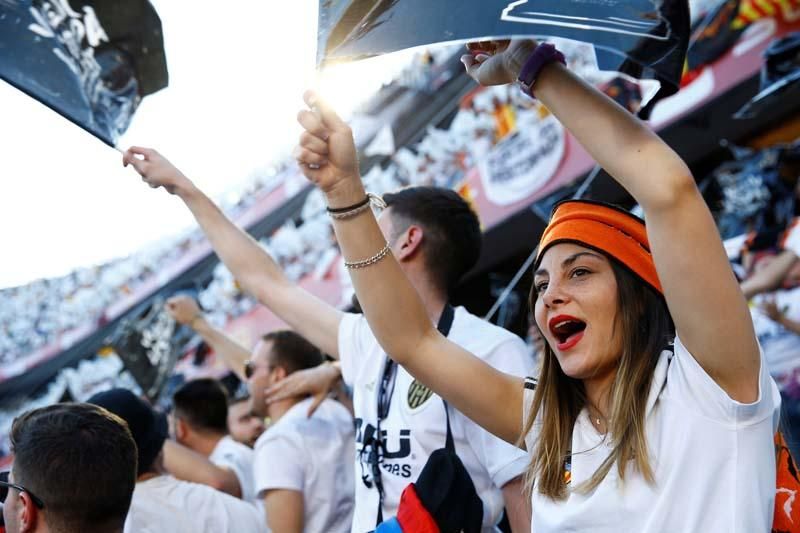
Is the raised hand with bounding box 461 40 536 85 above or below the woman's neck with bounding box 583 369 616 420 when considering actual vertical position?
above

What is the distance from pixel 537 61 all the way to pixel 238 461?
109 inches

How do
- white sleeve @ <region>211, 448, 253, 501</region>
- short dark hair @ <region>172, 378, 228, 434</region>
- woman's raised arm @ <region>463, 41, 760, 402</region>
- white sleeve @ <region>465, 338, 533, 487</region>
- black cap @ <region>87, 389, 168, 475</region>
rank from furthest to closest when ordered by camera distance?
short dark hair @ <region>172, 378, 228, 434</region>
white sleeve @ <region>211, 448, 253, 501</region>
black cap @ <region>87, 389, 168, 475</region>
white sleeve @ <region>465, 338, 533, 487</region>
woman's raised arm @ <region>463, 41, 760, 402</region>

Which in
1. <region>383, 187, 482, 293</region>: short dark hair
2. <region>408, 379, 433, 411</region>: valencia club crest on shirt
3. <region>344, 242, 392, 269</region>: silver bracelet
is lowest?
<region>408, 379, 433, 411</region>: valencia club crest on shirt

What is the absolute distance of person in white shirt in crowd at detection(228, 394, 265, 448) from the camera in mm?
4867

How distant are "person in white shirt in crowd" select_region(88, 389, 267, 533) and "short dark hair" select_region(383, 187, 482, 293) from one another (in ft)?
3.17

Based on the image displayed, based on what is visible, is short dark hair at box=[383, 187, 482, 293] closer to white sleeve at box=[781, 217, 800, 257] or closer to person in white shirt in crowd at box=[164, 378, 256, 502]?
person in white shirt in crowd at box=[164, 378, 256, 502]

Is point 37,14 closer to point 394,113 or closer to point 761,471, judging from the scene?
point 761,471

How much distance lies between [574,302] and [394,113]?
6834 millimetres

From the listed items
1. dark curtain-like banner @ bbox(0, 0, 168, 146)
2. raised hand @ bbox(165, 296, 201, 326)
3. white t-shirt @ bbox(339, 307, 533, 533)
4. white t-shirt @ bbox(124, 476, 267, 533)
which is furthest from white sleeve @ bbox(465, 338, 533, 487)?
raised hand @ bbox(165, 296, 201, 326)

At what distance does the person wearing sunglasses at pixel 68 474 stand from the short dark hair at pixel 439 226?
931 millimetres

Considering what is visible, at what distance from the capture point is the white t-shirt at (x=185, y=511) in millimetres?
2561

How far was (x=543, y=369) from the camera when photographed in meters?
1.73

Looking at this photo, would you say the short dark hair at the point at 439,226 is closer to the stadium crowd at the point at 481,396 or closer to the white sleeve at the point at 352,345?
the stadium crowd at the point at 481,396

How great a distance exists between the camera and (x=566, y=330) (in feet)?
5.34
